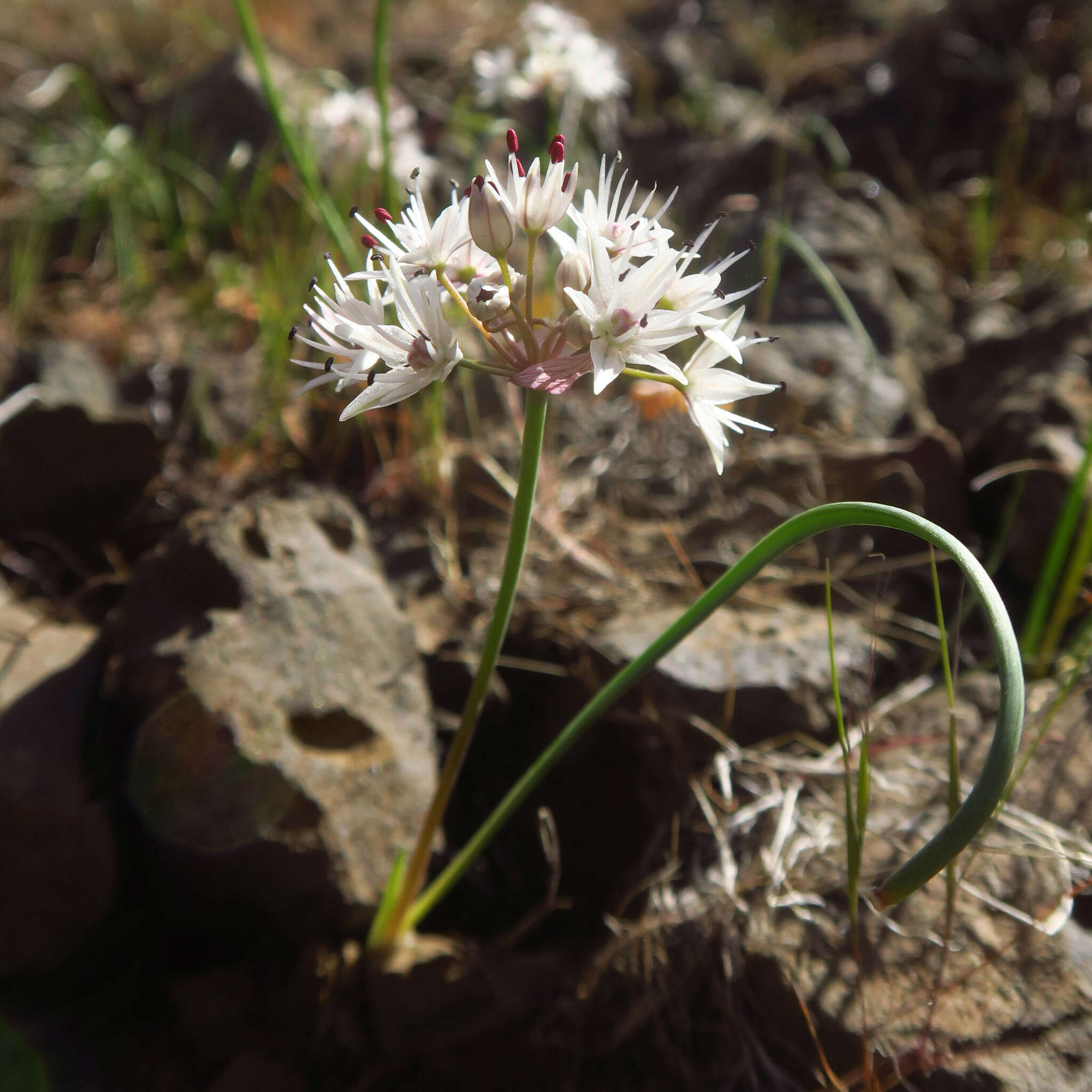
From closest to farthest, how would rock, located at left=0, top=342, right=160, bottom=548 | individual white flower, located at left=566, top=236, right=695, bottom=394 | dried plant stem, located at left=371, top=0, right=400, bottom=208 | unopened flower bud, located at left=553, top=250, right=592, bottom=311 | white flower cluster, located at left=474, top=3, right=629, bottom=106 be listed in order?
individual white flower, located at left=566, top=236, right=695, bottom=394 → unopened flower bud, located at left=553, top=250, right=592, bottom=311 → dried plant stem, located at left=371, top=0, right=400, bottom=208 → rock, located at left=0, top=342, right=160, bottom=548 → white flower cluster, located at left=474, top=3, right=629, bottom=106

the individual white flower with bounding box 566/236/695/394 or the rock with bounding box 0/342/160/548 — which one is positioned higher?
the individual white flower with bounding box 566/236/695/394

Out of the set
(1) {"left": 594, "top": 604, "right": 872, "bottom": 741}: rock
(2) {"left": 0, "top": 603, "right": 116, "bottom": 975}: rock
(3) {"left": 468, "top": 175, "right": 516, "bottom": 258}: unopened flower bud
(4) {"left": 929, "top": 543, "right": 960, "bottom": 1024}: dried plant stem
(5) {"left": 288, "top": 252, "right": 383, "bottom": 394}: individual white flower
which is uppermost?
(3) {"left": 468, "top": 175, "right": 516, "bottom": 258}: unopened flower bud

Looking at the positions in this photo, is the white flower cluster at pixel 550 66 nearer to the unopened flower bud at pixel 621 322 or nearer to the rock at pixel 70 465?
the rock at pixel 70 465

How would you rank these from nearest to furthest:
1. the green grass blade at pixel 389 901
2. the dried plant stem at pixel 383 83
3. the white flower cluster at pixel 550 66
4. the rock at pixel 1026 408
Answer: the green grass blade at pixel 389 901 → the dried plant stem at pixel 383 83 → the rock at pixel 1026 408 → the white flower cluster at pixel 550 66

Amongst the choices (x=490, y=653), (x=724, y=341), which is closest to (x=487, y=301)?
(x=724, y=341)

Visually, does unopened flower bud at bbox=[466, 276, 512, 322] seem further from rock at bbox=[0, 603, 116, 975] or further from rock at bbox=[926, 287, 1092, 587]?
rock at bbox=[926, 287, 1092, 587]

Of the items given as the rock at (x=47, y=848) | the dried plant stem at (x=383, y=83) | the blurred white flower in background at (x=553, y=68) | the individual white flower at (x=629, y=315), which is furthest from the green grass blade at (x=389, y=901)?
the blurred white flower in background at (x=553, y=68)

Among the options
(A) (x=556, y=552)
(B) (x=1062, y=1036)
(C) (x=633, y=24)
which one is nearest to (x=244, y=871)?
(A) (x=556, y=552)

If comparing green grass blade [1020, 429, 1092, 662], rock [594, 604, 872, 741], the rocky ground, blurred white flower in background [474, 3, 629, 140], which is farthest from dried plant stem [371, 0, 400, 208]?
green grass blade [1020, 429, 1092, 662]
